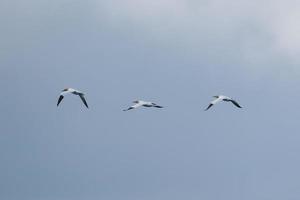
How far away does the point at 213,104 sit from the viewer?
10381 centimetres

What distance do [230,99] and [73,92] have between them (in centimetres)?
2903

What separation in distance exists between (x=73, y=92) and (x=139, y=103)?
488 inches

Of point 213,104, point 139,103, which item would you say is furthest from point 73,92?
point 213,104

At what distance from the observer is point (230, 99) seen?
4122 inches

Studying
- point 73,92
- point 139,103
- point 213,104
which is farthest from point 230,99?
point 73,92

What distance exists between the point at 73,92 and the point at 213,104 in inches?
1019

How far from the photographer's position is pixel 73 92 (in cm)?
10506

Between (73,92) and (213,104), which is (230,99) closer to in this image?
(213,104)

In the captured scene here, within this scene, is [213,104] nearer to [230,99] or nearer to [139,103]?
[230,99]

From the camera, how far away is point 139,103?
105750 millimetres

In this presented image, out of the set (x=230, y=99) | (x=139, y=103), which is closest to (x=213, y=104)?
(x=230, y=99)

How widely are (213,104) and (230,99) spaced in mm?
3471
